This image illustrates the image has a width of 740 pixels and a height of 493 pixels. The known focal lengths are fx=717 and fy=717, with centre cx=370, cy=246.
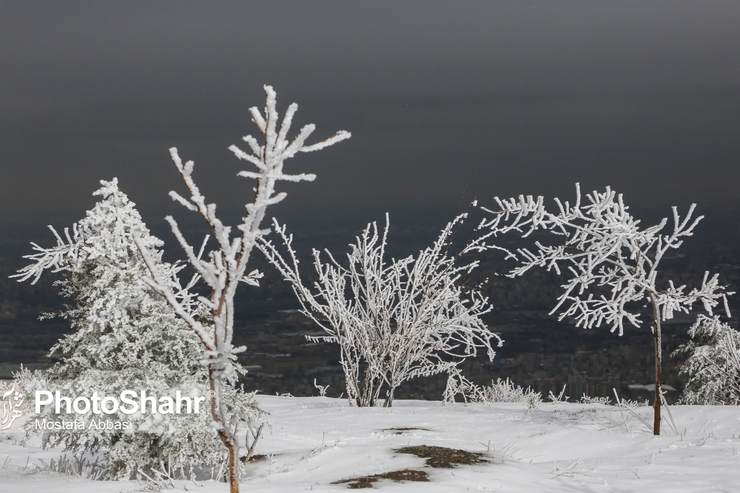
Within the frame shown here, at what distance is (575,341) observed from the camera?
69.8m

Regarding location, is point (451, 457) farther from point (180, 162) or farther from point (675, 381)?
point (675, 381)

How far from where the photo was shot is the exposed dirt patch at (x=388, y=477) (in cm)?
476

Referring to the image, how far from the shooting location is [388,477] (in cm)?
493

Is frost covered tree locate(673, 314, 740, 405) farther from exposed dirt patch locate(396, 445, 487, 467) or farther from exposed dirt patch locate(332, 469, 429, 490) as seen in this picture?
exposed dirt patch locate(332, 469, 429, 490)

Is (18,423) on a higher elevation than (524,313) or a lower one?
lower

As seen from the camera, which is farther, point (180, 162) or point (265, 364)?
point (265, 364)

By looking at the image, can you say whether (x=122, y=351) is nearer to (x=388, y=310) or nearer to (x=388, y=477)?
(x=388, y=477)

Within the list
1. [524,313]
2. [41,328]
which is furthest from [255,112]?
[524,313]

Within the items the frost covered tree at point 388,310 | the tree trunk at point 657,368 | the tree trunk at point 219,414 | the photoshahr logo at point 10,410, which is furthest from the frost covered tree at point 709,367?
the tree trunk at point 219,414

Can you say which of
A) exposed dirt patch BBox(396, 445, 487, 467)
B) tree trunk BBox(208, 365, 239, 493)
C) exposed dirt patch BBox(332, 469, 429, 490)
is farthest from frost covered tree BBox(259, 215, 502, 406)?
tree trunk BBox(208, 365, 239, 493)

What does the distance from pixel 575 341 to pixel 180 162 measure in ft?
232

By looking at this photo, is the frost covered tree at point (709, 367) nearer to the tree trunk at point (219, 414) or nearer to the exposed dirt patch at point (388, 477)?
the exposed dirt patch at point (388, 477)

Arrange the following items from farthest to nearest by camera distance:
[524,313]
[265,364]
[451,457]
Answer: [524,313] → [265,364] → [451,457]

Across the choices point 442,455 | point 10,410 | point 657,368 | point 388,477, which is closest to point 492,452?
point 442,455
